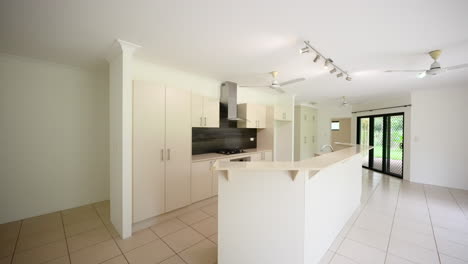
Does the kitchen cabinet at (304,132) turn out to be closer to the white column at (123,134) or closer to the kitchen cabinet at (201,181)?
the kitchen cabinet at (201,181)

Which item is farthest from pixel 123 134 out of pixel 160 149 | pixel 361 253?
pixel 361 253

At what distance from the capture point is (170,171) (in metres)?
2.65

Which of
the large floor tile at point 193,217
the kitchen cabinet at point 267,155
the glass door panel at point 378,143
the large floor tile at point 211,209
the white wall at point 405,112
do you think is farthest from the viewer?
the glass door panel at point 378,143

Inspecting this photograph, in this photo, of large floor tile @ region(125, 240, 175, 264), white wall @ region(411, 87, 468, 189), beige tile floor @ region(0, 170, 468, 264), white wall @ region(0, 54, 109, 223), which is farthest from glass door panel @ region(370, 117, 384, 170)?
white wall @ region(0, 54, 109, 223)

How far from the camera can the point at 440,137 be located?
430cm

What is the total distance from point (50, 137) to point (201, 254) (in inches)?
118

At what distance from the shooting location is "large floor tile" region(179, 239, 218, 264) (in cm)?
184

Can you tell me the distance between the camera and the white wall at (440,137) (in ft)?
13.2

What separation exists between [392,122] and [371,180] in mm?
2111

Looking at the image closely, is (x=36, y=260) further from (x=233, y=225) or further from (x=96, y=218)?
(x=233, y=225)

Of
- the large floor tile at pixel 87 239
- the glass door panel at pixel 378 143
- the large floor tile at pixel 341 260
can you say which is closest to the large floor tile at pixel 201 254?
the large floor tile at pixel 87 239

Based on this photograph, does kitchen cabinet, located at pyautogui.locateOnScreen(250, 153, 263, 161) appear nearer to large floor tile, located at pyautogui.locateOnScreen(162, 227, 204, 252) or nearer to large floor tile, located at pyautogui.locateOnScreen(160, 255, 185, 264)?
large floor tile, located at pyautogui.locateOnScreen(162, 227, 204, 252)

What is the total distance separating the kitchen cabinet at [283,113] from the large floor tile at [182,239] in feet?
10.4

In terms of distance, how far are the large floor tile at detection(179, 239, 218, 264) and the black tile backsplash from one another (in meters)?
1.76
